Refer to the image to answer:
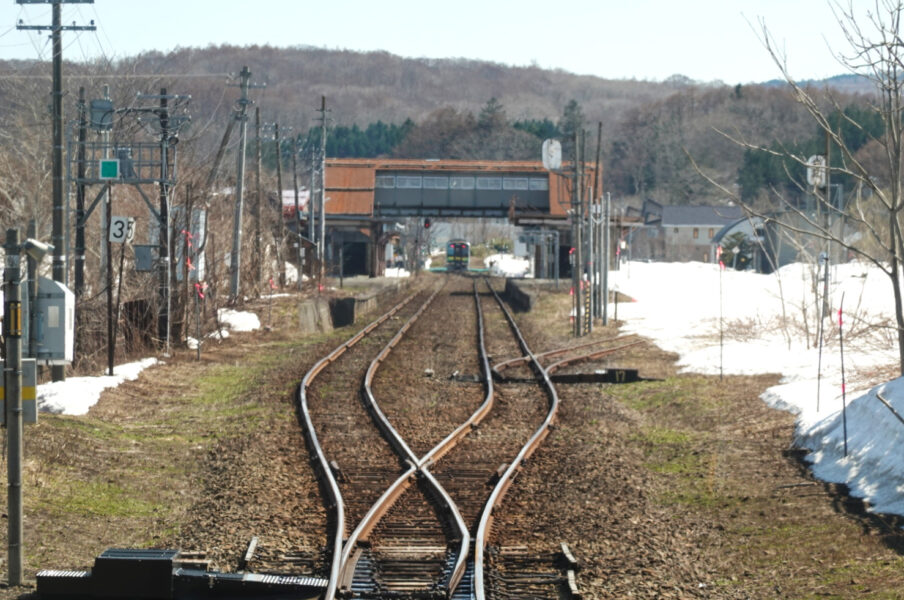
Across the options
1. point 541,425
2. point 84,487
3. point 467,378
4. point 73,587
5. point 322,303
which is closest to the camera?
point 73,587

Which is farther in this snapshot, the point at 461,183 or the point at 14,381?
the point at 461,183

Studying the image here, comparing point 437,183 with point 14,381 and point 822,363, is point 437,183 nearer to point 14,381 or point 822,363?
point 822,363

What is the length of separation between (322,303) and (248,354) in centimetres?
1295

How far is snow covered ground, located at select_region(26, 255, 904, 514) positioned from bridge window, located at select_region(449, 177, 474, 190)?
1235 inches

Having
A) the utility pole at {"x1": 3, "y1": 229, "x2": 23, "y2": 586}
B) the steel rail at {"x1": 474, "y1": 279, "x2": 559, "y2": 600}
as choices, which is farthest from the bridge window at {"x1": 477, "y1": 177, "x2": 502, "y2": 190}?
the utility pole at {"x1": 3, "y1": 229, "x2": 23, "y2": 586}

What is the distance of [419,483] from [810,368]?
9379mm

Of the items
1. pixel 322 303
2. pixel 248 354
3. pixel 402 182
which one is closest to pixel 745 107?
pixel 402 182

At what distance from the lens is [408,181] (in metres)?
74.3

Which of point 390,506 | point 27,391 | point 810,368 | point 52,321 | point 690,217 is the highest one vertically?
point 690,217

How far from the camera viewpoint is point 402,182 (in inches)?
2926

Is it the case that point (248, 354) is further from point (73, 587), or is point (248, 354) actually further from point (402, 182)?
point (402, 182)

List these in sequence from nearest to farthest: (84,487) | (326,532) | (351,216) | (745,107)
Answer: (326,532)
(84,487)
(351,216)
(745,107)

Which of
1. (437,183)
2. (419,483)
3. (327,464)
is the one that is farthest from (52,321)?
(437,183)

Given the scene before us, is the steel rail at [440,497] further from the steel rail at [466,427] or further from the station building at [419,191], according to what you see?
the station building at [419,191]
